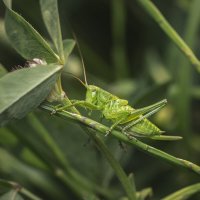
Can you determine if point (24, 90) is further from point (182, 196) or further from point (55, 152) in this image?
point (55, 152)

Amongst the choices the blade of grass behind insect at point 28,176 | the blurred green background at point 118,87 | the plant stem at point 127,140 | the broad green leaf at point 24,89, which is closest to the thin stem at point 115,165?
the plant stem at point 127,140

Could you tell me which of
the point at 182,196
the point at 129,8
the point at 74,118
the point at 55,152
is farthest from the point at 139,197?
the point at 129,8

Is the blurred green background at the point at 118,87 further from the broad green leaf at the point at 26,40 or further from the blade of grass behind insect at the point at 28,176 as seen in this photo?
the broad green leaf at the point at 26,40

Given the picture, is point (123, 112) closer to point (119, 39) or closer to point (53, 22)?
point (53, 22)

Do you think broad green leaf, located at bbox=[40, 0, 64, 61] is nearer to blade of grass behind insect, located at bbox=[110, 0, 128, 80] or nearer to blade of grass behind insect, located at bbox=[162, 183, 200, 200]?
blade of grass behind insect, located at bbox=[162, 183, 200, 200]

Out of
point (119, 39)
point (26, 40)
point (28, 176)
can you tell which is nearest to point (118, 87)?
point (119, 39)
